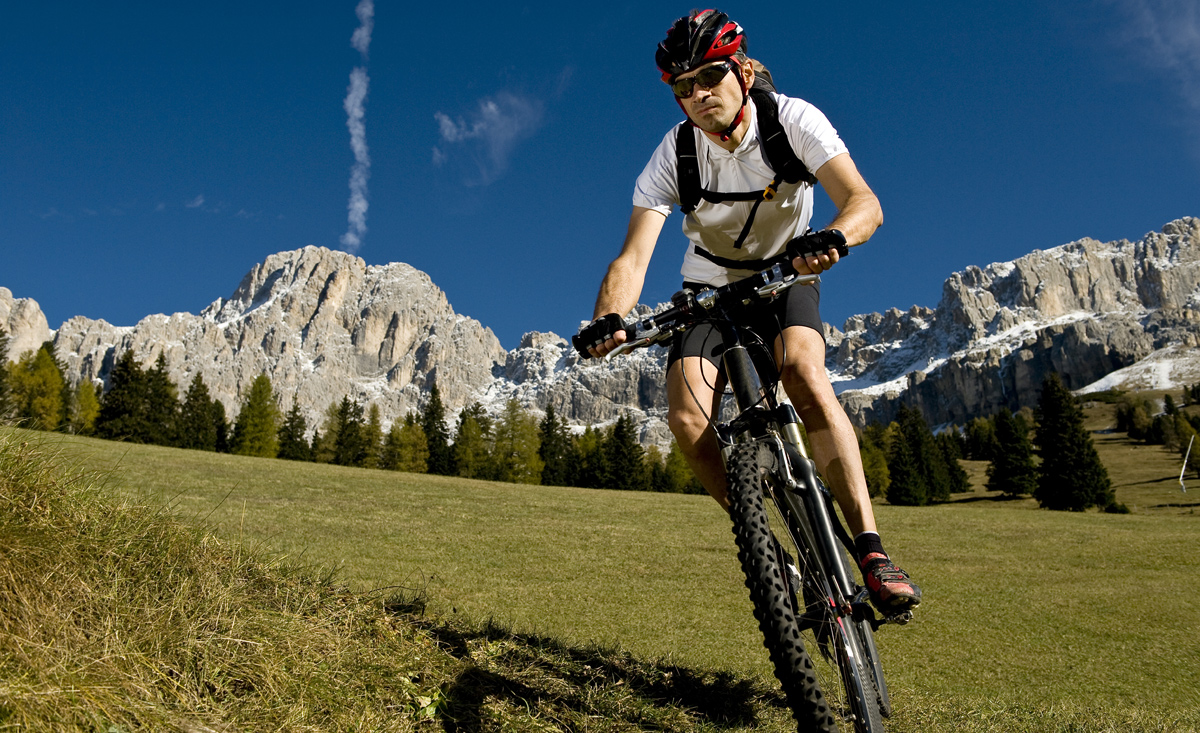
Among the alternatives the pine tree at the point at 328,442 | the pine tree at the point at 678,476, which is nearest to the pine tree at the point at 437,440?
the pine tree at the point at 328,442

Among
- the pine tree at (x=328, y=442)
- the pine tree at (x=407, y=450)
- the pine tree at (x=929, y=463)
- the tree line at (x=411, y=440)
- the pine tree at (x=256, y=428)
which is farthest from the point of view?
the pine tree at (x=328, y=442)

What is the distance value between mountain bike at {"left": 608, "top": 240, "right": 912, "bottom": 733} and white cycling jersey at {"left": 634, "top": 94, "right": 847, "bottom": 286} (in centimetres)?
65

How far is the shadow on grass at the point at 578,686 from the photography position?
3182 millimetres

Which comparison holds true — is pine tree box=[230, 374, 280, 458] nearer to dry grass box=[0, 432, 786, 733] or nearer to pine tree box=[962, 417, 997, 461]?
dry grass box=[0, 432, 786, 733]

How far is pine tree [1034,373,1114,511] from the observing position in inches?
1833

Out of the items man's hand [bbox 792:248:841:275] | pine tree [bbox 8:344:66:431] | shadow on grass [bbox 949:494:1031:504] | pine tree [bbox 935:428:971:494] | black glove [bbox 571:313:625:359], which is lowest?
shadow on grass [bbox 949:494:1031:504]

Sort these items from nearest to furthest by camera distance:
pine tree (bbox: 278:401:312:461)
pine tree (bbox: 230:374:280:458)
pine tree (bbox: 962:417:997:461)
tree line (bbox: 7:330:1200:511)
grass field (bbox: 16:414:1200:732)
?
1. grass field (bbox: 16:414:1200:732)
2. tree line (bbox: 7:330:1200:511)
3. pine tree (bbox: 230:374:280:458)
4. pine tree (bbox: 278:401:312:461)
5. pine tree (bbox: 962:417:997:461)

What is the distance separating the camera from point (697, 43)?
3246 millimetres

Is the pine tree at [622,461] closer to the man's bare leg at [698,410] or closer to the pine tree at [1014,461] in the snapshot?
the pine tree at [1014,461]

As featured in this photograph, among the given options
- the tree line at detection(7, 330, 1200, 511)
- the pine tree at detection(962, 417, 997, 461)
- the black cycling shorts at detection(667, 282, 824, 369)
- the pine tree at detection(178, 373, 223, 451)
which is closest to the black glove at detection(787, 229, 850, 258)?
the black cycling shorts at detection(667, 282, 824, 369)

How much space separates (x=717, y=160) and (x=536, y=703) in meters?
2.83

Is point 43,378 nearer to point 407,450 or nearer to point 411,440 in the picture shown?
point 407,450

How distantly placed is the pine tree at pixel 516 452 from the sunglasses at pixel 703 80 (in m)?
57.6

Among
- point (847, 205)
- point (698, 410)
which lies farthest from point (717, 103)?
point (698, 410)
